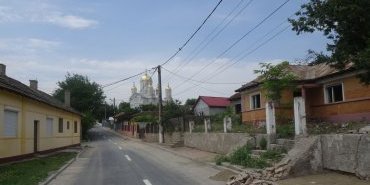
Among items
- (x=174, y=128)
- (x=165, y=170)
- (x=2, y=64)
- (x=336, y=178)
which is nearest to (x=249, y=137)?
(x=165, y=170)

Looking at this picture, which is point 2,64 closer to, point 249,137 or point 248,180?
point 249,137

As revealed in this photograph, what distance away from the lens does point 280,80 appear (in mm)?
26984

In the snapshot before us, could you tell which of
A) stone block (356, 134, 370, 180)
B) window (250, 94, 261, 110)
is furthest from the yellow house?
stone block (356, 134, 370, 180)

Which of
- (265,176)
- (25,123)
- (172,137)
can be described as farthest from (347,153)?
(172,137)

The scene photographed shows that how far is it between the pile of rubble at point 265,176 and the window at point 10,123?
13.4 m

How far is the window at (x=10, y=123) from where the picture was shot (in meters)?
24.2

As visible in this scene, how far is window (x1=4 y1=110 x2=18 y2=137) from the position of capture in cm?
2416

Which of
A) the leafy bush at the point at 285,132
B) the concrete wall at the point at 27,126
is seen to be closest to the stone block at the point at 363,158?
the leafy bush at the point at 285,132

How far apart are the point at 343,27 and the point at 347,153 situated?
3.83 m

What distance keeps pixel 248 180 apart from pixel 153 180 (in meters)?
3.46

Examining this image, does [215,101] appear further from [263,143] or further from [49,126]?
[263,143]

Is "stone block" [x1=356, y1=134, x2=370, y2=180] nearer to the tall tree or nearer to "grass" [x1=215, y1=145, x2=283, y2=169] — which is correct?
"grass" [x1=215, y1=145, x2=283, y2=169]

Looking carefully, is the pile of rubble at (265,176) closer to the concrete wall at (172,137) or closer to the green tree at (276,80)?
the green tree at (276,80)

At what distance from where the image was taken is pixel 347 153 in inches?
571
